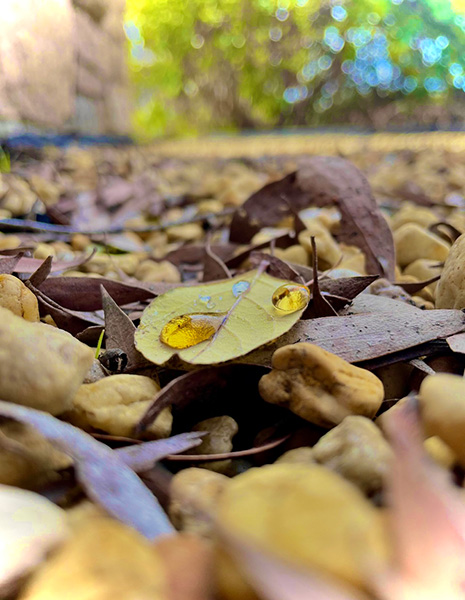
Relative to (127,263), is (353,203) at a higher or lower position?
higher

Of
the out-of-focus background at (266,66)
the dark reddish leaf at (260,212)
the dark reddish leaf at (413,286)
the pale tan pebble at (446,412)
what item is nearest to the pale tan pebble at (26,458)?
the pale tan pebble at (446,412)

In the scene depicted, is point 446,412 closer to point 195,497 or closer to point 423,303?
point 195,497

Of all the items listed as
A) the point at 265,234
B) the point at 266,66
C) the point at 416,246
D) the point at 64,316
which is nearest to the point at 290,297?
the point at 64,316

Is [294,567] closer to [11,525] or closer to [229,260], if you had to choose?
[11,525]

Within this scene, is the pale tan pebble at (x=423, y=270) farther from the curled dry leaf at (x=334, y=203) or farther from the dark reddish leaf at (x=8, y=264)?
the dark reddish leaf at (x=8, y=264)

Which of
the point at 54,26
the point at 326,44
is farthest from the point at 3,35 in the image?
the point at 326,44

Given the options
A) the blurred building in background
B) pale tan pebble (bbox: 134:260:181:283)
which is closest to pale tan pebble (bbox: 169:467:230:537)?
pale tan pebble (bbox: 134:260:181:283)
